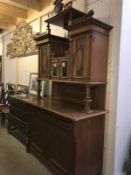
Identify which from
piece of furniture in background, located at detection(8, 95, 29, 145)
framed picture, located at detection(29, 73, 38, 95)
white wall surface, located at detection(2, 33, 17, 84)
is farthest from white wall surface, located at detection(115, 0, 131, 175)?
white wall surface, located at detection(2, 33, 17, 84)

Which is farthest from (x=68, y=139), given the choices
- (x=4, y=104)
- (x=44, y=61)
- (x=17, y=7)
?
(x=17, y=7)

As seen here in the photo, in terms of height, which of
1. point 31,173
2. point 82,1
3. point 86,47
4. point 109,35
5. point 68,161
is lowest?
point 31,173

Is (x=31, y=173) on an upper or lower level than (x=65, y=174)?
lower

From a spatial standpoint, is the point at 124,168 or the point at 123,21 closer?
the point at 123,21

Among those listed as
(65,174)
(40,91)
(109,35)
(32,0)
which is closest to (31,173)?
(65,174)

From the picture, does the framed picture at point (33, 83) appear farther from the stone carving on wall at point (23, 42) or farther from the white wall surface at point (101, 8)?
the white wall surface at point (101, 8)

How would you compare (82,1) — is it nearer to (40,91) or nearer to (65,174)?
(40,91)

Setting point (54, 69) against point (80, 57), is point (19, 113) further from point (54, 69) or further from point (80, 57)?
point (80, 57)

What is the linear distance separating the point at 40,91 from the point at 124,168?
1843 millimetres

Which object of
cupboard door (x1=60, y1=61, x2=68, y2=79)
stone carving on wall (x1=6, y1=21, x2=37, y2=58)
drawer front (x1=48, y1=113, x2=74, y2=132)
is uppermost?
stone carving on wall (x1=6, y1=21, x2=37, y2=58)

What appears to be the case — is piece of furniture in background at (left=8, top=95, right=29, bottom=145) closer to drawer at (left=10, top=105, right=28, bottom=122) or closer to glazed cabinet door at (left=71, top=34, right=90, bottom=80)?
drawer at (left=10, top=105, right=28, bottom=122)

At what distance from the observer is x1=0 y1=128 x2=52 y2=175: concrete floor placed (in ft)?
7.91

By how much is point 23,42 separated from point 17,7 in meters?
0.77

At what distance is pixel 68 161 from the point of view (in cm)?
203
